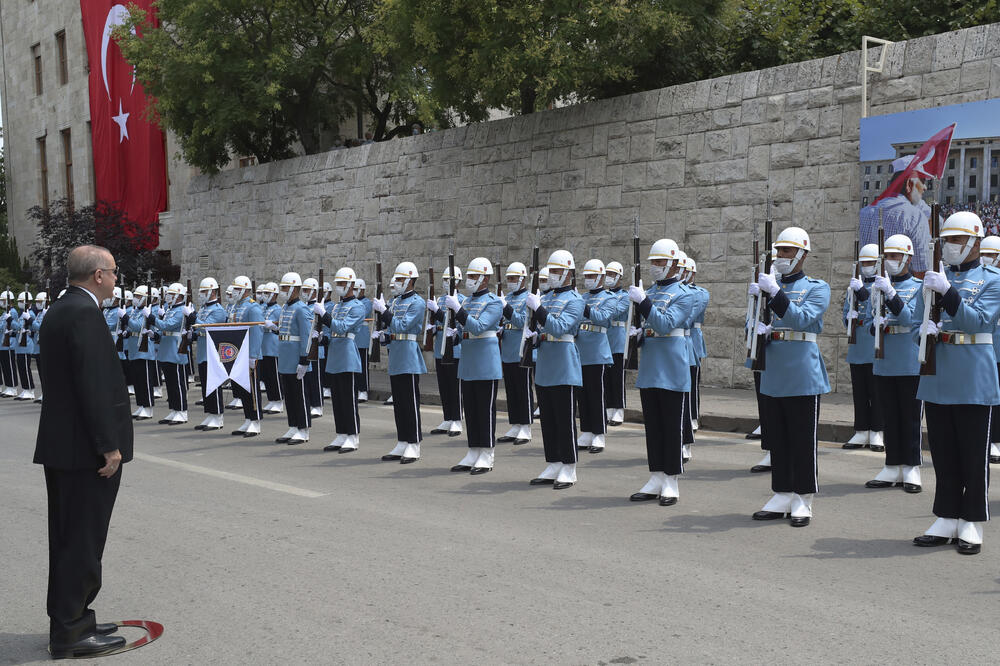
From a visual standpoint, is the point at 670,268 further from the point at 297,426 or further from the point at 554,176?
the point at 554,176

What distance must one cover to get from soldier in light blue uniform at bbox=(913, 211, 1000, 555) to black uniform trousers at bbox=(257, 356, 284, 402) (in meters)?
10.0

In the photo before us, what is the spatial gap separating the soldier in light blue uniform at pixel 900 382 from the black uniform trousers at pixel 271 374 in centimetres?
870

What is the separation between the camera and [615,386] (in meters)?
13.4

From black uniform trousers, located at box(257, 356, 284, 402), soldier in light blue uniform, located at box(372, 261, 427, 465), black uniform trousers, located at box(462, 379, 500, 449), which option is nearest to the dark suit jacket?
black uniform trousers, located at box(462, 379, 500, 449)

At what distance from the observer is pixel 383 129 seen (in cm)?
2764

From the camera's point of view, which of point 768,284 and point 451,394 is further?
point 451,394

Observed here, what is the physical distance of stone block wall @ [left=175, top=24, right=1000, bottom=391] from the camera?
13.8m

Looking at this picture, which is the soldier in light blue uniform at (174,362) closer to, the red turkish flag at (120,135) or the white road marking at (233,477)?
the white road marking at (233,477)

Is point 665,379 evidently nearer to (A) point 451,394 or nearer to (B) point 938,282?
(B) point 938,282

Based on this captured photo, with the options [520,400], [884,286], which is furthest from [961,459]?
[520,400]

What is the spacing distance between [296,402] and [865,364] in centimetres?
661

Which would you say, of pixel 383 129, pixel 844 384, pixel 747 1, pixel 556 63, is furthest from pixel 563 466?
pixel 383 129

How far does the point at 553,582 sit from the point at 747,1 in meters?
15.5

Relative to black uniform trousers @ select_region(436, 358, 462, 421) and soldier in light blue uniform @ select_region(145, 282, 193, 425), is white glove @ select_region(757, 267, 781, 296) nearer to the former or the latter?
black uniform trousers @ select_region(436, 358, 462, 421)
